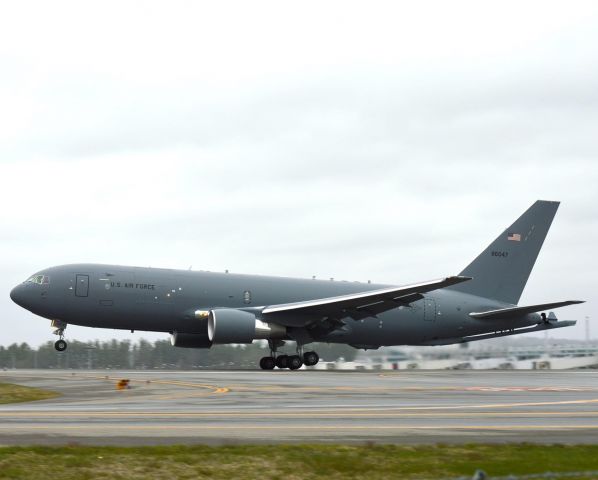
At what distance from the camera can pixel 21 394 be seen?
23.8 meters

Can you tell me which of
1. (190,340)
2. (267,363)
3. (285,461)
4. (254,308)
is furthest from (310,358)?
(285,461)

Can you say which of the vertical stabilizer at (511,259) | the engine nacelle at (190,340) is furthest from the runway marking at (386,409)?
the vertical stabilizer at (511,259)

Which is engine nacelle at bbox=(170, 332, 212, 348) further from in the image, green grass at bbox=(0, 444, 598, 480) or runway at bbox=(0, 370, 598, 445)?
green grass at bbox=(0, 444, 598, 480)

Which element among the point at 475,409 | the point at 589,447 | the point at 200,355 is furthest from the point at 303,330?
the point at 589,447

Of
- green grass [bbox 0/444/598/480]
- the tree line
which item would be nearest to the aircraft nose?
the tree line

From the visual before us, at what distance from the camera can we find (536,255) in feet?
166

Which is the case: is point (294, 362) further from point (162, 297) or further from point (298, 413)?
point (298, 413)

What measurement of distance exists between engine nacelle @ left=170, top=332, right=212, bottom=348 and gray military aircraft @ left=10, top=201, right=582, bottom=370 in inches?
1.9

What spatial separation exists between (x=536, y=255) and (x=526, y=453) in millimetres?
38740

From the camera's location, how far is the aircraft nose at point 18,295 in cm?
4172

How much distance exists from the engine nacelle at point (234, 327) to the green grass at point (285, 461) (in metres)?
26.6

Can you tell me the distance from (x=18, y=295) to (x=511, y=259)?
25750 mm

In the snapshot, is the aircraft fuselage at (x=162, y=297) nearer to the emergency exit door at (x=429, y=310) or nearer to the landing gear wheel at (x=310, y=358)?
the landing gear wheel at (x=310, y=358)

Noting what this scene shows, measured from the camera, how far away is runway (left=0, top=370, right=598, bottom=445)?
14865 mm
